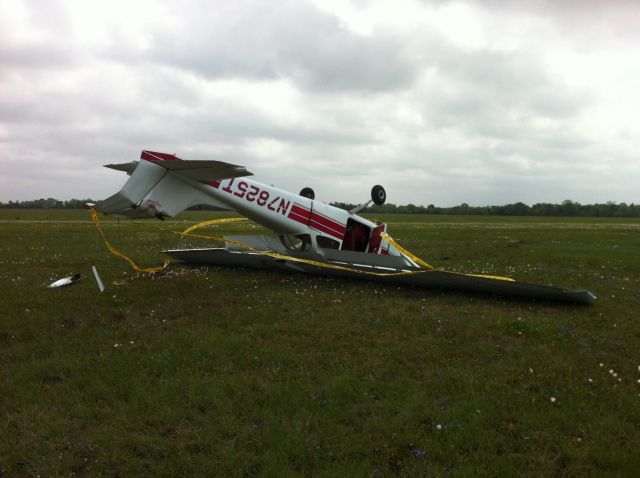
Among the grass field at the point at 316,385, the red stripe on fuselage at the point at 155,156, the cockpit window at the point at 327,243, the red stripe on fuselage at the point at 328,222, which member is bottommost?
the grass field at the point at 316,385

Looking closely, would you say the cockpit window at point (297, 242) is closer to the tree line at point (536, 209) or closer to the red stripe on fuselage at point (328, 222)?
the red stripe on fuselage at point (328, 222)

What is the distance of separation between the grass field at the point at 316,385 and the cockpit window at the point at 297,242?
9.75ft

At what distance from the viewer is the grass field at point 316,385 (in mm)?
4035

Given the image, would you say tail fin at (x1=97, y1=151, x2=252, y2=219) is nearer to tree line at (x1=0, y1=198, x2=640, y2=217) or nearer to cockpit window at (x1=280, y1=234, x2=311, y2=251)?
cockpit window at (x1=280, y1=234, x2=311, y2=251)

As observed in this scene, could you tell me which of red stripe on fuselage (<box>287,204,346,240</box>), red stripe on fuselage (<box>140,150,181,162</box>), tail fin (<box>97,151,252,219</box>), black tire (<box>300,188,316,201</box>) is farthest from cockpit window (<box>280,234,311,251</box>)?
red stripe on fuselage (<box>140,150,181,162</box>)

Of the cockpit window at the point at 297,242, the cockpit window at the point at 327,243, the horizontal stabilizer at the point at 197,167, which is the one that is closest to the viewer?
the horizontal stabilizer at the point at 197,167

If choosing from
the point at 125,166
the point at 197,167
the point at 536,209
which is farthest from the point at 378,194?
the point at 536,209

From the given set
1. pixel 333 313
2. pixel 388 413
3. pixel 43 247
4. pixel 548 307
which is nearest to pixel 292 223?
pixel 333 313

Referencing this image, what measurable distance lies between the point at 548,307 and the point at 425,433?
20.1 feet

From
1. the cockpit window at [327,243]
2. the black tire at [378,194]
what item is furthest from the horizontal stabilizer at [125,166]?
the black tire at [378,194]

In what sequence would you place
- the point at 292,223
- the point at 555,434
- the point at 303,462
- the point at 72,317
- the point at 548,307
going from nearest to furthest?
1. the point at 303,462
2. the point at 555,434
3. the point at 72,317
4. the point at 548,307
5. the point at 292,223

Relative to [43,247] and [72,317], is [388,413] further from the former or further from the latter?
[43,247]

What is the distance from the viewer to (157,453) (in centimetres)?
413

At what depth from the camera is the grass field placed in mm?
4035
